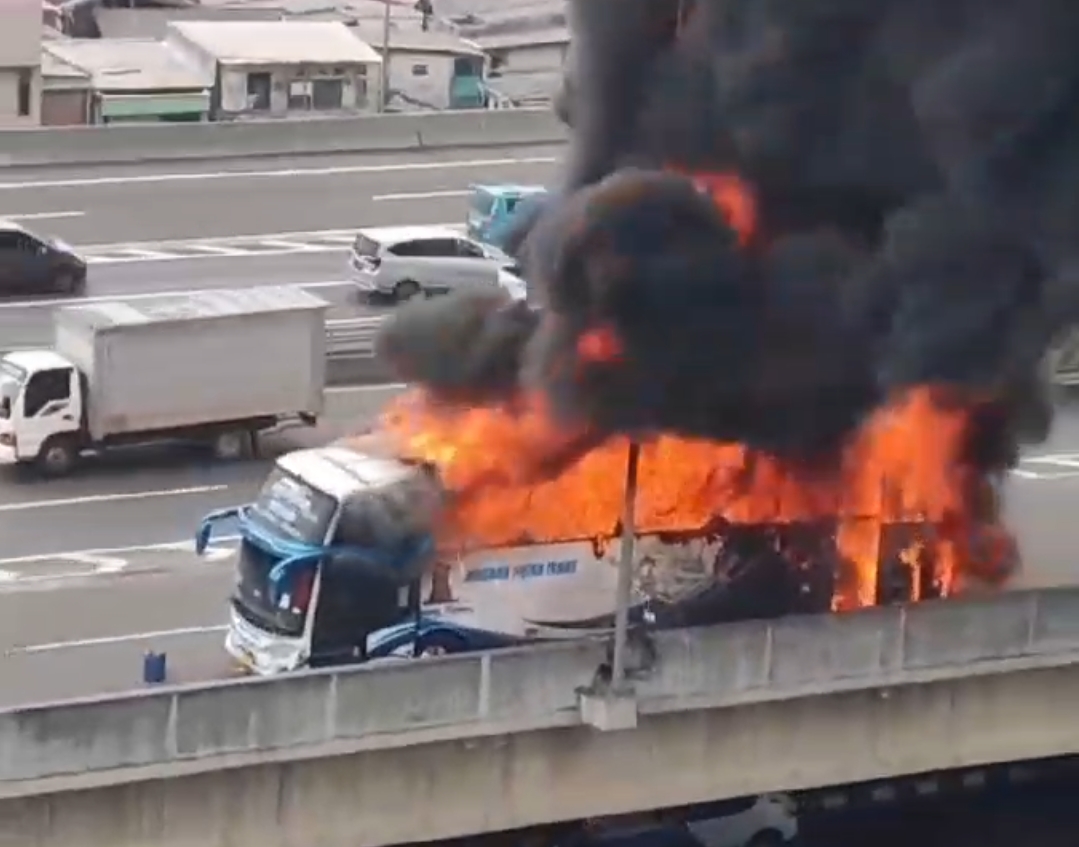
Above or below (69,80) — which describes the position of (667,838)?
below

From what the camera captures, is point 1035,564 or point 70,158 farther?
point 70,158

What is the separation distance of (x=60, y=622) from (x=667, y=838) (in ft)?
16.4

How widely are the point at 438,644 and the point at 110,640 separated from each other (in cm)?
302

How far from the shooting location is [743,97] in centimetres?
2044

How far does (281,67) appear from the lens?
41812mm

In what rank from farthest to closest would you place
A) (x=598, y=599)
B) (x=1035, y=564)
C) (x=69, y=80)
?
(x=69, y=80) < (x=1035, y=564) < (x=598, y=599)

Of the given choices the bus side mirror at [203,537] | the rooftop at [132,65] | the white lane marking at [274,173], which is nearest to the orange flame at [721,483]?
the bus side mirror at [203,537]

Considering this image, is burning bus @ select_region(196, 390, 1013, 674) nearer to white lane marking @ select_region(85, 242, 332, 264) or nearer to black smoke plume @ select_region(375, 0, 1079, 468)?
black smoke plume @ select_region(375, 0, 1079, 468)

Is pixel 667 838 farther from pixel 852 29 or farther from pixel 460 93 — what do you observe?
pixel 460 93

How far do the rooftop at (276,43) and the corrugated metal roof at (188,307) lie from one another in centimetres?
1530

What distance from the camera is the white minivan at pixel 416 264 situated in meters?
31.8

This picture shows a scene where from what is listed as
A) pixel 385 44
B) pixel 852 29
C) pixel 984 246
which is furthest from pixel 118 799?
pixel 385 44

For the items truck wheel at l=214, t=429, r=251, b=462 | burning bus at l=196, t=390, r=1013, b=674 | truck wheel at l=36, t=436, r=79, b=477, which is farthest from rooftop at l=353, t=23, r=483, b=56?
burning bus at l=196, t=390, r=1013, b=674

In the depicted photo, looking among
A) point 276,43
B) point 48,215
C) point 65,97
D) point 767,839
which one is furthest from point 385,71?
point 767,839
